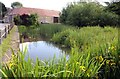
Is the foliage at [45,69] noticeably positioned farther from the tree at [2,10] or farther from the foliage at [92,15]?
the foliage at [92,15]

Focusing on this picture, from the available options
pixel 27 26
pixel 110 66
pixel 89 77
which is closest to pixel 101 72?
pixel 110 66

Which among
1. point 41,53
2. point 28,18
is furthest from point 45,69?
point 28,18

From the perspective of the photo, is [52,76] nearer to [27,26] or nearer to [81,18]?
[27,26]

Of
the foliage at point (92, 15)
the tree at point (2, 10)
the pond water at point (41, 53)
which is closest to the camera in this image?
the pond water at point (41, 53)

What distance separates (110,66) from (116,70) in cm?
7

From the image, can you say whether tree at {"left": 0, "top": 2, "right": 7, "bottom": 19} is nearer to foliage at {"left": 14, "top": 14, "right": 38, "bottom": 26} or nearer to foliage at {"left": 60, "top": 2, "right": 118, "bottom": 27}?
foliage at {"left": 14, "top": 14, "right": 38, "bottom": 26}

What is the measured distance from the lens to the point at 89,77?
1.83m

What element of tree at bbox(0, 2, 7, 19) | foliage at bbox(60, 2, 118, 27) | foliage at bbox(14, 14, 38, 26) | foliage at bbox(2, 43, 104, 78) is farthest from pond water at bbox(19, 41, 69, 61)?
foliage at bbox(60, 2, 118, 27)

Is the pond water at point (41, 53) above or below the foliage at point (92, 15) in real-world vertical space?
above

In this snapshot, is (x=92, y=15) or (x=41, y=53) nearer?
(x=41, y=53)

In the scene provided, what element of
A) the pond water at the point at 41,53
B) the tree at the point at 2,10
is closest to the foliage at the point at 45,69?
the pond water at the point at 41,53

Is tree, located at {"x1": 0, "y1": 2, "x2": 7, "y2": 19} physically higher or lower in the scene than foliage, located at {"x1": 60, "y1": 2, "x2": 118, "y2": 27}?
higher

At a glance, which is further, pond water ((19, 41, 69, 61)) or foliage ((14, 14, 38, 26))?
foliage ((14, 14, 38, 26))

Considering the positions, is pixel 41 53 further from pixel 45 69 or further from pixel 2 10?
pixel 45 69
